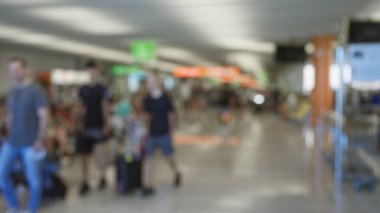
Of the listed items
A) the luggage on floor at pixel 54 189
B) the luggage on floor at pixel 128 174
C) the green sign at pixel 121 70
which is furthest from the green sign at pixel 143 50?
the green sign at pixel 121 70

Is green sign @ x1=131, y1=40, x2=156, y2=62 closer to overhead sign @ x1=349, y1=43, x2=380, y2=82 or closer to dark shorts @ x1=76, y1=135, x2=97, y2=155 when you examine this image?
dark shorts @ x1=76, y1=135, x2=97, y2=155

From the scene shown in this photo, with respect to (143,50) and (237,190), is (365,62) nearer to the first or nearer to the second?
(237,190)

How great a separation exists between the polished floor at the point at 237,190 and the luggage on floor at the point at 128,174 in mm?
174

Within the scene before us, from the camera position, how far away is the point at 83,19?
9406mm

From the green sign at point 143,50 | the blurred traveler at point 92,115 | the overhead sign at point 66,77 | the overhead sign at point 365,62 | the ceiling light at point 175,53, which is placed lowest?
the blurred traveler at point 92,115

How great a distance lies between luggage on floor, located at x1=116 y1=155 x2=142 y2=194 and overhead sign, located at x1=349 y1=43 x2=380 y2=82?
3.11 m

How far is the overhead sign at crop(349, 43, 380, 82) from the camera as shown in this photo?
5.02 meters

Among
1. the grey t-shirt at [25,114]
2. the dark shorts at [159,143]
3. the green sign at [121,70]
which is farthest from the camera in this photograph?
the green sign at [121,70]

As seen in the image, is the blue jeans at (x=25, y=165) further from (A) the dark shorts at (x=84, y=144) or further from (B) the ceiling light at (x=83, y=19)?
(B) the ceiling light at (x=83, y=19)

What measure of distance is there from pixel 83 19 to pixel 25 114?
4860 mm

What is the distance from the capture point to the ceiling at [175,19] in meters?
7.55

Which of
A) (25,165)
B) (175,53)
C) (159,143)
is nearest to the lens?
(25,165)

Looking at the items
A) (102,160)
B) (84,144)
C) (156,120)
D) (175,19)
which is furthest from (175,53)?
(84,144)

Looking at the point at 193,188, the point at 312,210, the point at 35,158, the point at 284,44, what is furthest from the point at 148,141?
the point at 284,44
